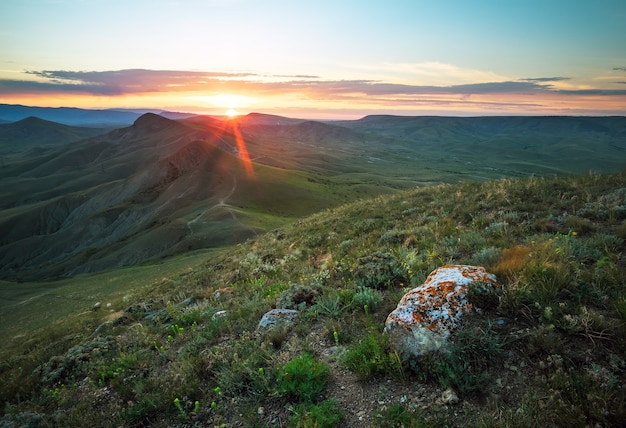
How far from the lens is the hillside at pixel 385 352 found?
3.88 meters

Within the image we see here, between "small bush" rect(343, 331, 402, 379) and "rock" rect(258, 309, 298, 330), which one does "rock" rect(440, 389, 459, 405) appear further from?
"rock" rect(258, 309, 298, 330)

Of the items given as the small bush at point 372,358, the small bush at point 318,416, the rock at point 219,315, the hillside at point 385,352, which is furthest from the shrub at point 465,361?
the rock at point 219,315

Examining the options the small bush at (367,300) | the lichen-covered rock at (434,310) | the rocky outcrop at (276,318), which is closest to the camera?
the lichen-covered rock at (434,310)

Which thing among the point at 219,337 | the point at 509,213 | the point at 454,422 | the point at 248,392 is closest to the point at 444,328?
the point at 454,422

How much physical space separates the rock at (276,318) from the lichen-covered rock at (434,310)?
7.84ft

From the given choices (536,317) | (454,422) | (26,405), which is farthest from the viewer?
(26,405)

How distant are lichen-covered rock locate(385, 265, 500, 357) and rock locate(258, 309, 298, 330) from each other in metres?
2.39

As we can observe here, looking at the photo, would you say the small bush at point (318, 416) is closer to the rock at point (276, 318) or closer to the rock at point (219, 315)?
the rock at point (276, 318)

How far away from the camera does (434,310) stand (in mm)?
4824

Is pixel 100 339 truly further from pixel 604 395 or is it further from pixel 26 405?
pixel 604 395

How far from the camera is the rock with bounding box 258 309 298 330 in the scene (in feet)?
21.8

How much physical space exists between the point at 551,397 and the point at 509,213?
24.6ft

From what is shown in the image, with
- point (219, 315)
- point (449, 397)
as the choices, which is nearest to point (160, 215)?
point (219, 315)

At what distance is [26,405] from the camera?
23.4 feet
